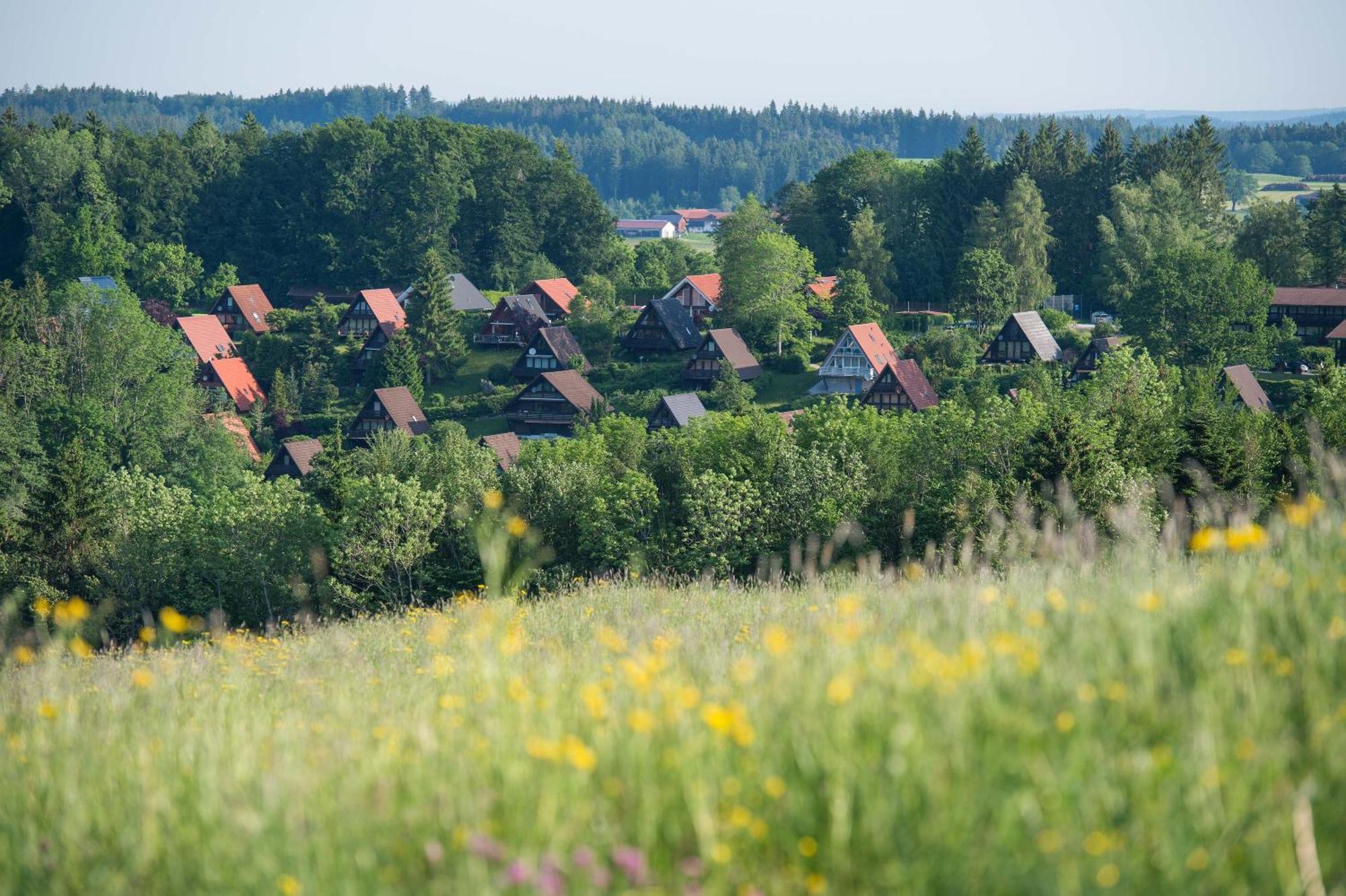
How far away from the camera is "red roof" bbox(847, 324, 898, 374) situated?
217ft

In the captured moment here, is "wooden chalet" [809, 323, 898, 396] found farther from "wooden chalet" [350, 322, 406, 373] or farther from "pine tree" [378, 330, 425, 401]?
"wooden chalet" [350, 322, 406, 373]

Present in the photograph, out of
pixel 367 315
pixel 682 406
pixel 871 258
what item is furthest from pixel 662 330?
pixel 367 315

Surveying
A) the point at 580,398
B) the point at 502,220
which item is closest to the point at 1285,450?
the point at 580,398

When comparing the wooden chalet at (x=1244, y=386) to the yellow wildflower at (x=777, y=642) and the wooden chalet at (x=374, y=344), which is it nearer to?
the wooden chalet at (x=374, y=344)

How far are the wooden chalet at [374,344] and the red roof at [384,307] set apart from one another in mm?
1736

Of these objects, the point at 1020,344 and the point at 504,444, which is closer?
the point at 504,444

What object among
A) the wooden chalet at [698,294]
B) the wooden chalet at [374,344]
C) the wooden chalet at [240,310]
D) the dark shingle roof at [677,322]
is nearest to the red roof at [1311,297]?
the dark shingle roof at [677,322]

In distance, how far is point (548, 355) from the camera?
238ft

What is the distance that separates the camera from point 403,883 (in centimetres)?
551

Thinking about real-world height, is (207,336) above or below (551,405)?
above

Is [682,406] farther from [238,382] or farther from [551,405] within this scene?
[238,382]

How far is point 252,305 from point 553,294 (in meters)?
20.2

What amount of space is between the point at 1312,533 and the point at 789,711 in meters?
3.61

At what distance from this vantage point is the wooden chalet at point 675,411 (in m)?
59.1
